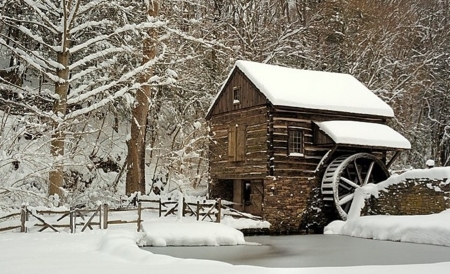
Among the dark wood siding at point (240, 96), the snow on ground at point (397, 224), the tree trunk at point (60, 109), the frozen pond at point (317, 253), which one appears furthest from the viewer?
the dark wood siding at point (240, 96)

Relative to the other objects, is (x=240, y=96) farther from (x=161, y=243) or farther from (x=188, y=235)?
(x=161, y=243)

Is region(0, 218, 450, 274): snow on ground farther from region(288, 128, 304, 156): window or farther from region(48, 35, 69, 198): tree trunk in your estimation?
region(288, 128, 304, 156): window

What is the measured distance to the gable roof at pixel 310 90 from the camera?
24.0 meters

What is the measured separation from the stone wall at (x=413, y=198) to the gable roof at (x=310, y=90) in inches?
166

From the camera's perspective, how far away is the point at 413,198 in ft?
74.5

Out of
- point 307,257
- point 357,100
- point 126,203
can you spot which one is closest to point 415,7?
point 357,100

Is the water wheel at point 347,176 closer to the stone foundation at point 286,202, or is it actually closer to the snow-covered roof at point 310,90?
the stone foundation at point 286,202

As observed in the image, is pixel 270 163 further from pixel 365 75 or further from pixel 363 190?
pixel 365 75

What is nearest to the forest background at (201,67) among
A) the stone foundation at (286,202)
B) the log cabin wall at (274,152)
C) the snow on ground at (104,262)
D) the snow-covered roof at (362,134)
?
the log cabin wall at (274,152)

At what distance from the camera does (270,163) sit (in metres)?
23.7

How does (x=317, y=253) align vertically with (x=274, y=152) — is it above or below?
below

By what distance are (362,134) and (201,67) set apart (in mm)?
10913

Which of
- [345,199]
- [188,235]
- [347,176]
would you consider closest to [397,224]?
[345,199]

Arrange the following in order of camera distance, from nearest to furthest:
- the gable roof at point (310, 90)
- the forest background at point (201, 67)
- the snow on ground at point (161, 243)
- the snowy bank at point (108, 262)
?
the snowy bank at point (108, 262) → the snow on ground at point (161, 243) → the gable roof at point (310, 90) → the forest background at point (201, 67)
